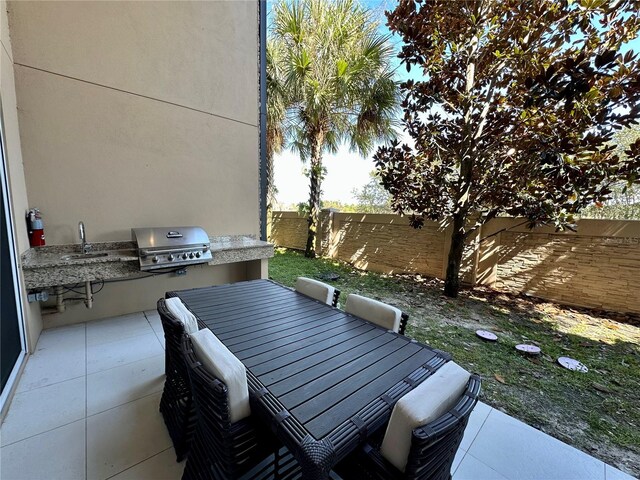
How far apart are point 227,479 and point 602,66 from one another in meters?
3.80

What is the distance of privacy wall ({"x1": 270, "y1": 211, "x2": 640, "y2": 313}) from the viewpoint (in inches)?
140

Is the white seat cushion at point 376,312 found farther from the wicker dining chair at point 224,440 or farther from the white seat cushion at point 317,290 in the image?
the wicker dining chair at point 224,440

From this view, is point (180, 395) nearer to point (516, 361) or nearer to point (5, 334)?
point (5, 334)

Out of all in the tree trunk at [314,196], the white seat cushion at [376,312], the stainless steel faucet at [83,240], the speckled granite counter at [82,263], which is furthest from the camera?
the tree trunk at [314,196]

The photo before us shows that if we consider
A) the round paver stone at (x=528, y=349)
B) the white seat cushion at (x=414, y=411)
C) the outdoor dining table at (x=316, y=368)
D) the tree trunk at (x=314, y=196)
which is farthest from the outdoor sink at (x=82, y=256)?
the tree trunk at (x=314, y=196)

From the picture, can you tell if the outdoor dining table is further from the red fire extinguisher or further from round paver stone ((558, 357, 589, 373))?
round paver stone ((558, 357, 589, 373))

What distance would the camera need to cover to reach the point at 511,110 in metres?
3.75

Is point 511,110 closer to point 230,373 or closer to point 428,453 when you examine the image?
point 428,453


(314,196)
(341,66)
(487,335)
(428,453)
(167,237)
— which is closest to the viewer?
(428,453)

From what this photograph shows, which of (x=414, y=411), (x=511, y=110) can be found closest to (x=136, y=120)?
(x=414, y=411)

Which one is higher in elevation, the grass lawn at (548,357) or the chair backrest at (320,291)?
the chair backrest at (320,291)

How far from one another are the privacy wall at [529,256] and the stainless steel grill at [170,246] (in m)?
3.96

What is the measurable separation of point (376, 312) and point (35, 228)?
3520 mm

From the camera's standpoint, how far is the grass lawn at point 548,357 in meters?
1.88
